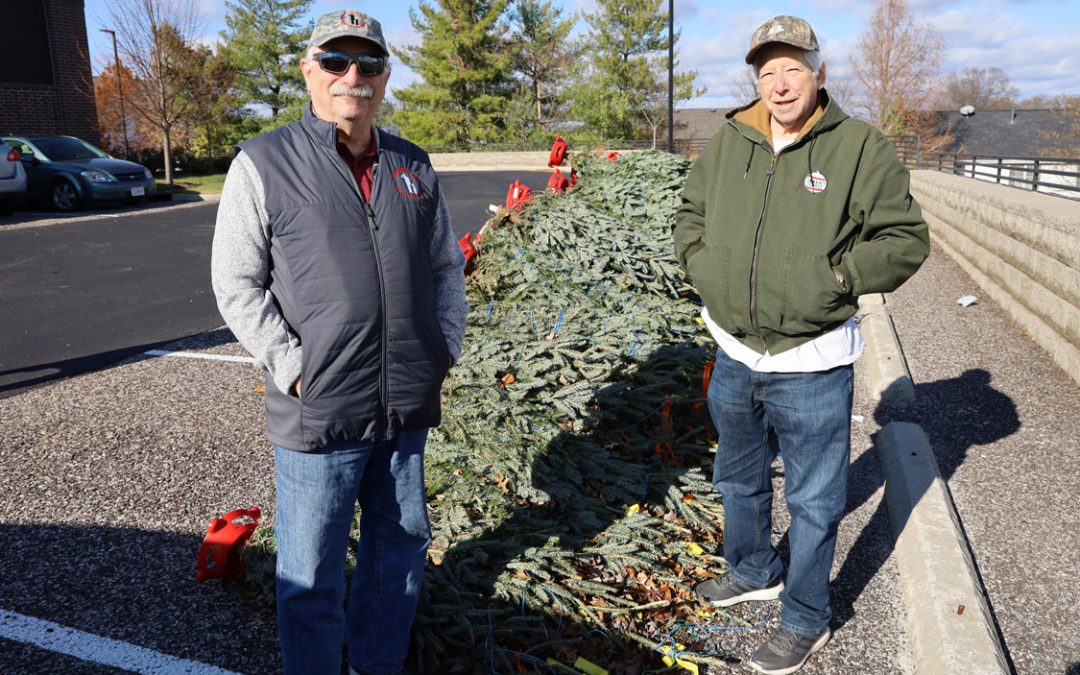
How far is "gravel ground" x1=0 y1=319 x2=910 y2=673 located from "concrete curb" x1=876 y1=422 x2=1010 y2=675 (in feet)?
0.29

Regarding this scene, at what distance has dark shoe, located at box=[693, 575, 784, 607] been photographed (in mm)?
3213

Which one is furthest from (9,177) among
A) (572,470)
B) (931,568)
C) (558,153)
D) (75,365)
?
(931,568)

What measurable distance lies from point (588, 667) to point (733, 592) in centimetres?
74

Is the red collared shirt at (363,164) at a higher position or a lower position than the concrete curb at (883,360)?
higher

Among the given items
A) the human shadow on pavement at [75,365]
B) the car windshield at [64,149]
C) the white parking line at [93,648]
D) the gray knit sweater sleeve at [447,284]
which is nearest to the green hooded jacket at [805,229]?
the gray knit sweater sleeve at [447,284]

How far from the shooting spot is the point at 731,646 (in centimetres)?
301

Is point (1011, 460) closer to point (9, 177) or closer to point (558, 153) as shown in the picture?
point (558, 153)

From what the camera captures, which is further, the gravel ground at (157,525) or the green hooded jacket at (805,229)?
the gravel ground at (157,525)

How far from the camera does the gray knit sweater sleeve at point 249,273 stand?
84.7 inches

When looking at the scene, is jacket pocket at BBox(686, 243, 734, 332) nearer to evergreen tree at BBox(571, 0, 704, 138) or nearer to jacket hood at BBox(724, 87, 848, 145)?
jacket hood at BBox(724, 87, 848, 145)

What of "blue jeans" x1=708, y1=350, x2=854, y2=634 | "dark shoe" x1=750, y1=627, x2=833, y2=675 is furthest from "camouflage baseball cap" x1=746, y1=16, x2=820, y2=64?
"dark shoe" x1=750, y1=627, x2=833, y2=675

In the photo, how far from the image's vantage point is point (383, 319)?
87.4 inches

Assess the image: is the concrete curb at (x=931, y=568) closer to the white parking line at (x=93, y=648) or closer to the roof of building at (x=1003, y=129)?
the white parking line at (x=93, y=648)

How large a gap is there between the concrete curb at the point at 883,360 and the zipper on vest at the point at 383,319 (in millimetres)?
4146
